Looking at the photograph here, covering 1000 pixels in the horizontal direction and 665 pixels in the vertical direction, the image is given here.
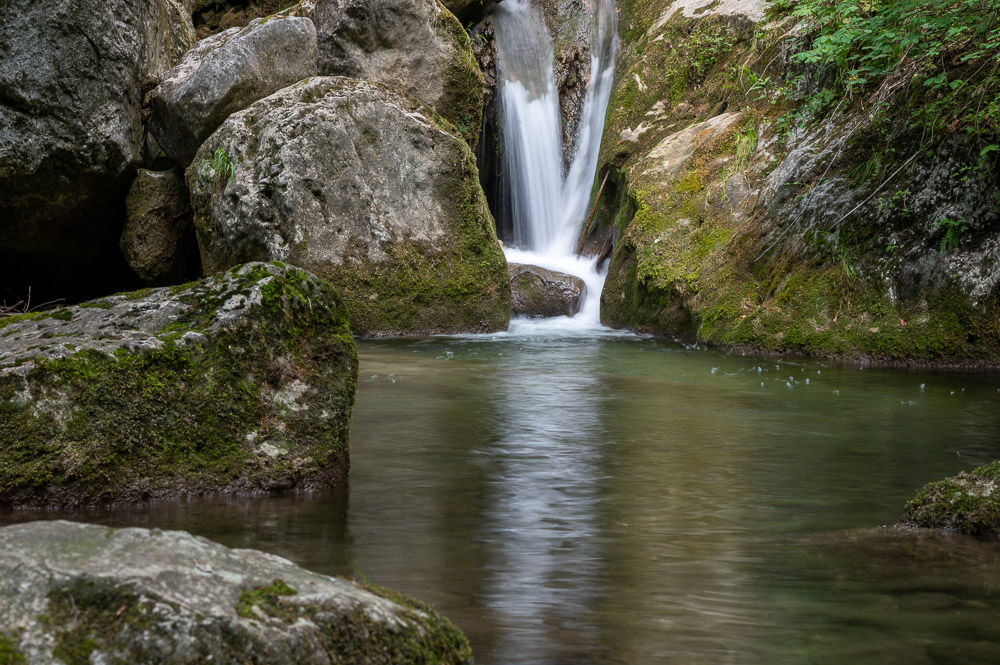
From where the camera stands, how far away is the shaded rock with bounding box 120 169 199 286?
41.3 feet

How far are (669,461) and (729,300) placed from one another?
5706mm

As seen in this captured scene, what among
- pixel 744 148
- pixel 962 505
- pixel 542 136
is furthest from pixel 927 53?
pixel 542 136

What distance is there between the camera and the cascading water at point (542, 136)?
1571 centimetres

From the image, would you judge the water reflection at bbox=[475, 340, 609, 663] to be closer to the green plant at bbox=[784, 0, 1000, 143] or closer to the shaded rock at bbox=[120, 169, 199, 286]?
the green plant at bbox=[784, 0, 1000, 143]

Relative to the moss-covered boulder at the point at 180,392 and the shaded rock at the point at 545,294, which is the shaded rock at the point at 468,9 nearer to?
the shaded rock at the point at 545,294

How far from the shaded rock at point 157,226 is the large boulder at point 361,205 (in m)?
1.03

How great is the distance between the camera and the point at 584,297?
1362cm

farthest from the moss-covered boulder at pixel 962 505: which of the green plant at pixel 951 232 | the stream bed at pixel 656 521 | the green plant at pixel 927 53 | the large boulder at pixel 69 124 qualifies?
the large boulder at pixel 69 124

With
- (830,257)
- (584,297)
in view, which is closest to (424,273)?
(584,297)

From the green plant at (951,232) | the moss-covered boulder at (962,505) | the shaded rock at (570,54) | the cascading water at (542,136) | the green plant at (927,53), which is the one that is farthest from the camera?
the shaded rock at (570,54)

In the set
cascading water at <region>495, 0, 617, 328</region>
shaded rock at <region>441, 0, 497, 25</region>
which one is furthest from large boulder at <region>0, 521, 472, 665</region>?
shaded rock at <region>441, 0, 497, 25</region>

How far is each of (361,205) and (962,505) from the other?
30.0ft

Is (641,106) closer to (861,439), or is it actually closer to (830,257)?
(830,257)

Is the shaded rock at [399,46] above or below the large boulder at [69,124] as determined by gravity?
above
